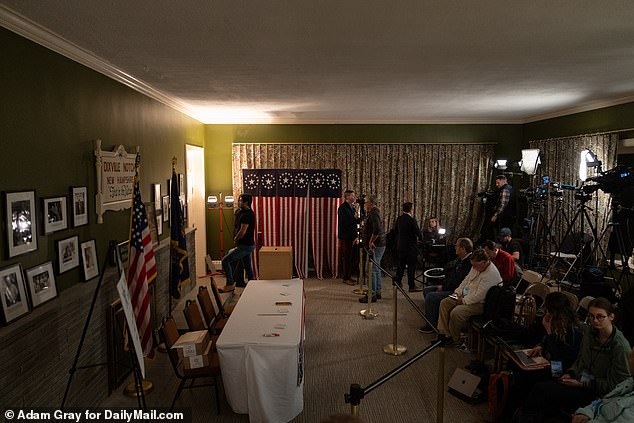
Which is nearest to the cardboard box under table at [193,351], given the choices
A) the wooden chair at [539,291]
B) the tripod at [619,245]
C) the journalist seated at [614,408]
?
the journalist seated at [614,408]

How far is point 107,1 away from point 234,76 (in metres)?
2.25

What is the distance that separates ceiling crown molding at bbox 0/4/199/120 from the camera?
3023 millimetres

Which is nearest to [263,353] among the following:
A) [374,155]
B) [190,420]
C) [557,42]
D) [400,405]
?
[190,420]

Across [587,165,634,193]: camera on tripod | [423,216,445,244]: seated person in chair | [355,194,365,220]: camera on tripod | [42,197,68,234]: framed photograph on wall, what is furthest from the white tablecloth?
[423,216,445,244]: seated person in chair

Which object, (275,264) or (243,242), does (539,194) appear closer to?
(275,264)

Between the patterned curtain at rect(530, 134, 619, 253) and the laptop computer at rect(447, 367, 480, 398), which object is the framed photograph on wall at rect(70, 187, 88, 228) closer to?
the laptop computer at rect(447, 367, 480, 398)

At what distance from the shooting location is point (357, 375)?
484cm

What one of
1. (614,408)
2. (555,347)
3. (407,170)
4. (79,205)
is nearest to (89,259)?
(79,205)

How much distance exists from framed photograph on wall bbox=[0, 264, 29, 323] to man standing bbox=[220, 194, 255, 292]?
4.49 metres

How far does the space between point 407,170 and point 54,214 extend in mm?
7120

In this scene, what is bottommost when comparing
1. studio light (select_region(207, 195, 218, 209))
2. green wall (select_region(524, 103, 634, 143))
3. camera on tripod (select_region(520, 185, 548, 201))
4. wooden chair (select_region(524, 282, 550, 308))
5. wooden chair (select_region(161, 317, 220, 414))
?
wooden chair (select_region(161, 317, 220, 414))

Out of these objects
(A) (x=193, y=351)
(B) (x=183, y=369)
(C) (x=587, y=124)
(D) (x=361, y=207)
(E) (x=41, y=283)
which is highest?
(C) (x=587, y=124)

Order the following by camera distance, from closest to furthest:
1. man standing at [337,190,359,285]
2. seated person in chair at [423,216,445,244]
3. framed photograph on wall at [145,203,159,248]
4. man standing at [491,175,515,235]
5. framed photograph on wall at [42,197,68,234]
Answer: framed photograph on wall at [42,197,68,234], framed photograph on wall at [145,203,159,248], man standing at [337,190,359,285], man standing at [491,175,515,235], seated person in chair at [423,216,445,244]

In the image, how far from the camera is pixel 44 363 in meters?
3.33
